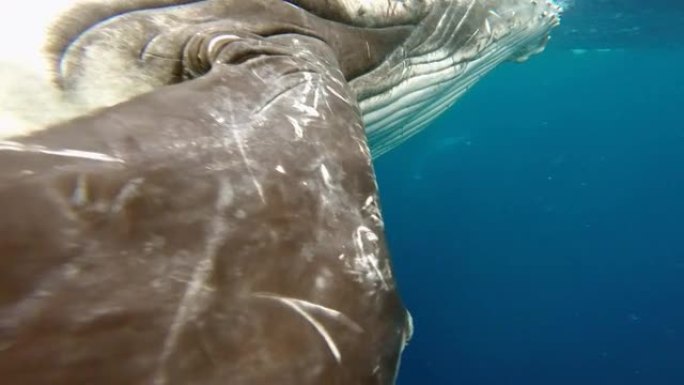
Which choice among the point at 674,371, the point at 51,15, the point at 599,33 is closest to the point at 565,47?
the point at 599,33

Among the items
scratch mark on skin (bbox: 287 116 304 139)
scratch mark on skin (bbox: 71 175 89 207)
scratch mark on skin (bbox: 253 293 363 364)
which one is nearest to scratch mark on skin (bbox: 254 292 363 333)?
scratch mark on skin (bbox: 253 293 363 364)

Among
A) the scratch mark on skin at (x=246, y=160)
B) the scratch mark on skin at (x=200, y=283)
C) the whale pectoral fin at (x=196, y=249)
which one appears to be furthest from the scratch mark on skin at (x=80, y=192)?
the scratch mark on skin at (x=246, y=160)

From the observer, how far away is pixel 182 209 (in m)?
2.02

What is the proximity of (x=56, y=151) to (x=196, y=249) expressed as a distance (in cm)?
56

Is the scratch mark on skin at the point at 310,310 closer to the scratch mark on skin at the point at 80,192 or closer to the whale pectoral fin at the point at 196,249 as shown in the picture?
the whale pectoral fin at the point at 196,249

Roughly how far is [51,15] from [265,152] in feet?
4.61

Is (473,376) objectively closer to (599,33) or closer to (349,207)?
(599,33)

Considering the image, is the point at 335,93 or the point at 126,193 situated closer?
the point at 126,193

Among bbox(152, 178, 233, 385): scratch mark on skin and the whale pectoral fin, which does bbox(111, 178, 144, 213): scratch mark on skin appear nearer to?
the whale pectoral fin

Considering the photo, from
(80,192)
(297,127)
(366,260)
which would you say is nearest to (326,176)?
(297,127)

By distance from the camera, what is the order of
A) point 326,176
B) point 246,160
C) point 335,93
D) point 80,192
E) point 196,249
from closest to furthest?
point 80,192 → point 196,249 → point 246,160 → point 326,176 → point 335,93

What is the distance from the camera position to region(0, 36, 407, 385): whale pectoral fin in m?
1.67

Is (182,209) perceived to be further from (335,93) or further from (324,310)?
(335,93)

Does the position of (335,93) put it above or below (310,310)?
above
